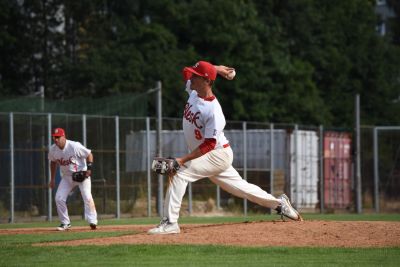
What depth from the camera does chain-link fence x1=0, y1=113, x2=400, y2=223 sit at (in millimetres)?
24641

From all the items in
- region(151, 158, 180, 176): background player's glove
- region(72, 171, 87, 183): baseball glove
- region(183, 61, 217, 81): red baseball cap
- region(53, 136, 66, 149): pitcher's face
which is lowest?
region(72, 171, 87, 183): baseball glove

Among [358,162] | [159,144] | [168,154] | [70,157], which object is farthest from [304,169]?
[70,157]

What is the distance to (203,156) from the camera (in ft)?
46.7

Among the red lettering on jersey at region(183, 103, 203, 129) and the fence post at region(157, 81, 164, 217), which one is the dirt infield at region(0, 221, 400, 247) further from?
the fence post at region(157, 81, 164, 217)

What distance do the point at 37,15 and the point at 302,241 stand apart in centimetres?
2572

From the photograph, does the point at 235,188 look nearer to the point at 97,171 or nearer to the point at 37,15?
the point at 97,171

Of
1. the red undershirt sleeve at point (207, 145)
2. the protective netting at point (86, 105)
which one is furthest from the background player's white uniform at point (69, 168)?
the protective netting at point (86, 105)

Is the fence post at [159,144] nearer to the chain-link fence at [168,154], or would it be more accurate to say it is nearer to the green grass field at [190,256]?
the chain-link fence at [168,154]

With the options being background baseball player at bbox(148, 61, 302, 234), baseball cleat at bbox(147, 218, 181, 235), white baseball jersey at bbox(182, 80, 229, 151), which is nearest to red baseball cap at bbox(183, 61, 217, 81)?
background baseball player at bbox(148, 61, 302, 234)

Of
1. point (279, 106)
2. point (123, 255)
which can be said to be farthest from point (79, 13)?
point (123, 255)

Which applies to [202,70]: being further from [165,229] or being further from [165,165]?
[165,229]

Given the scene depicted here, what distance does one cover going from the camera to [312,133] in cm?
3138

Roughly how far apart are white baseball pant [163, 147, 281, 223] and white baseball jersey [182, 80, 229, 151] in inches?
10.9

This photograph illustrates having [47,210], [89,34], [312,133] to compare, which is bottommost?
[47,210]
